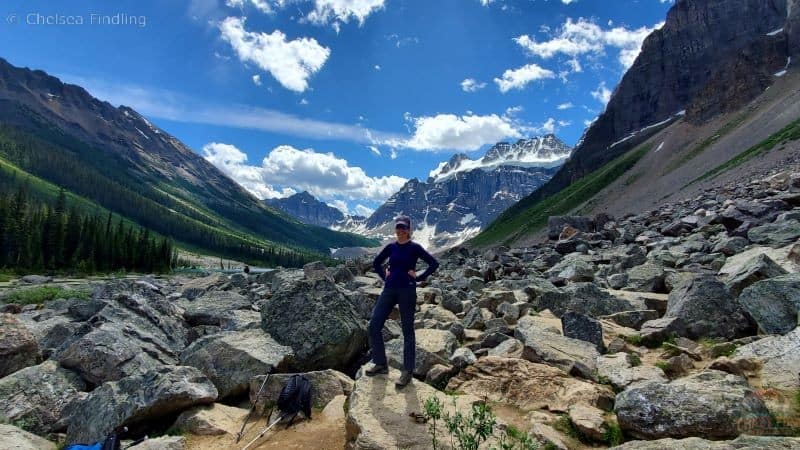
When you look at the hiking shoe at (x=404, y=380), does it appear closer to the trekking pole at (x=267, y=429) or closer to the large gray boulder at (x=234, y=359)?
the trekking pole at (x=267, y=429)

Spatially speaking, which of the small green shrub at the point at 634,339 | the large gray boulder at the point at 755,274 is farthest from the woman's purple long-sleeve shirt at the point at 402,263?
the large gray boulder at the point at 755,274

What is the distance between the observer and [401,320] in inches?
393

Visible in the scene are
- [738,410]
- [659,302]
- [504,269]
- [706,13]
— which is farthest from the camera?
[706,13]

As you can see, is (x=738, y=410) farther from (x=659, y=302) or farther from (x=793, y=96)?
(x=793, y=96)

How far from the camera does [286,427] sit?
900 cm

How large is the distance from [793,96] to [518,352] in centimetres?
12695

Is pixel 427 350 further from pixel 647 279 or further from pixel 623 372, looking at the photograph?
pixel 647 279

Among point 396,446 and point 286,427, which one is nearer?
point 396,446

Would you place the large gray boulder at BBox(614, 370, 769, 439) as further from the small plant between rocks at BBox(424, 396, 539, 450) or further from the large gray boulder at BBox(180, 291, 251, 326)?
the large gray boulder at BBox(180, 291, 251, 326)

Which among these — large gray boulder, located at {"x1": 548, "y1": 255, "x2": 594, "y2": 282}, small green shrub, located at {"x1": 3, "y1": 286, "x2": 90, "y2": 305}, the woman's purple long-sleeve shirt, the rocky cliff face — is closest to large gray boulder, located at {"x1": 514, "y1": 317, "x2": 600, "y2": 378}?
the woman's purple long-sleeve shirt

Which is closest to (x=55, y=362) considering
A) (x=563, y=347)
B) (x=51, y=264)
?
(x=563, y=347)

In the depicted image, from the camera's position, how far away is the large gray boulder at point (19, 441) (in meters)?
7.96

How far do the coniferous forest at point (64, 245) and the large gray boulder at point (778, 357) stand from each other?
121m

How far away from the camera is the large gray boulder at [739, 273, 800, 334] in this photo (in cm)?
943
